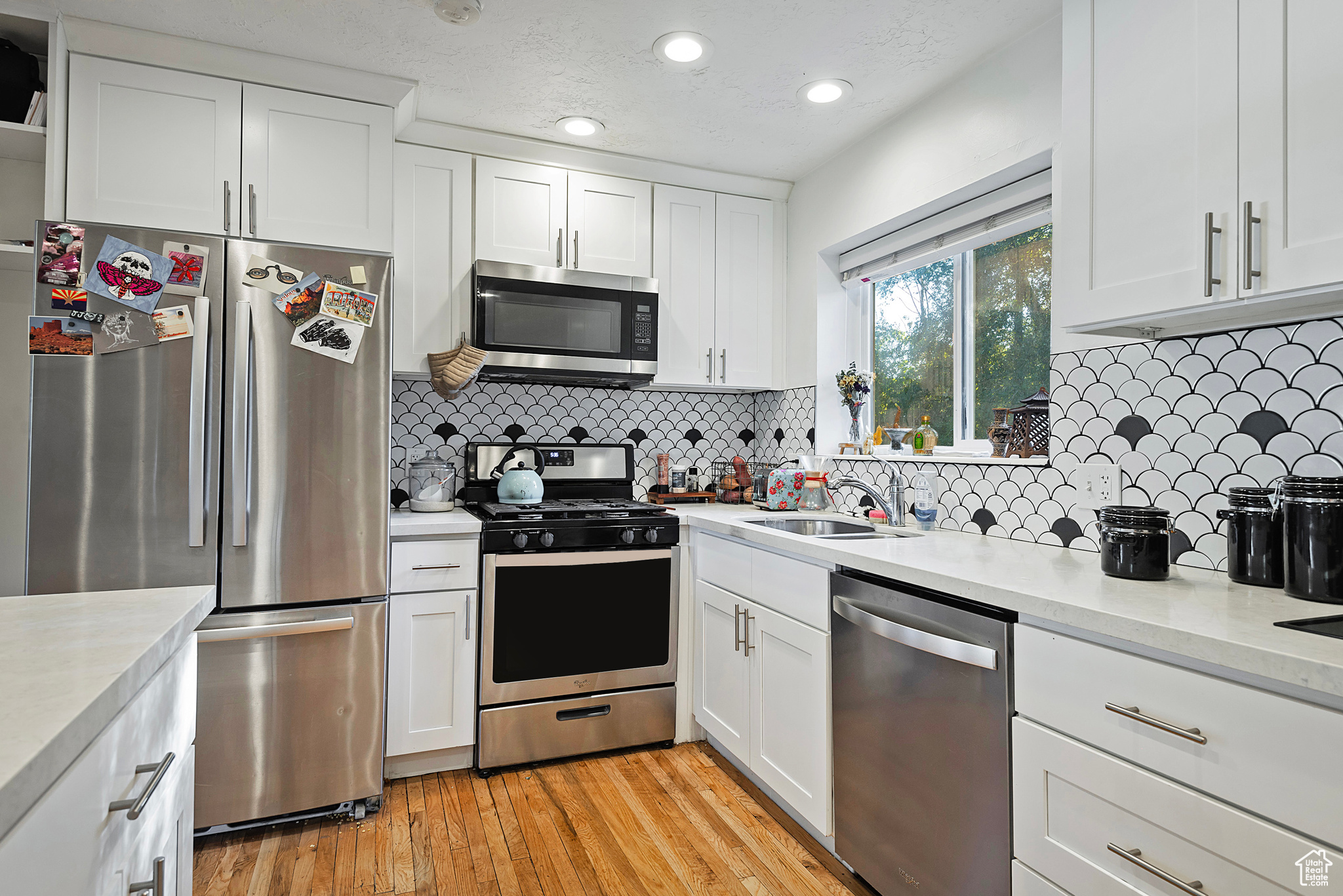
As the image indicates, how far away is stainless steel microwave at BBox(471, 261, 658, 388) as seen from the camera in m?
2.73

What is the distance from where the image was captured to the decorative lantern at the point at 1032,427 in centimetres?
215

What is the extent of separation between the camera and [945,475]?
2.45 m

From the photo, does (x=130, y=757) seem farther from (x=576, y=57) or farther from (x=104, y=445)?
(x=576, y=57)

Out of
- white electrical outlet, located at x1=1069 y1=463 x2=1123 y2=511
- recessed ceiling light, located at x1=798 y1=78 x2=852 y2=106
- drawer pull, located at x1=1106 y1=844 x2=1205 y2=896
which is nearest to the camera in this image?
drawer pull, located at x1=1106 y1=844 x2=1205 y2=896

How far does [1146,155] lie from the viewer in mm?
1476

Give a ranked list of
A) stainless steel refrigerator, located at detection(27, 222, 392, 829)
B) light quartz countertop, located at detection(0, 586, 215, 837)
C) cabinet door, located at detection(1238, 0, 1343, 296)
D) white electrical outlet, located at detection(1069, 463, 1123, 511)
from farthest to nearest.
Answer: stainless steel refrigerator, located at detection(27, 222, 392, 829)
white electrical outlet, located at detection(1069, 463, 1123, 511)
cabinet door, located at detection(1238, 0, 1343, 296)
light quartz countertop, located at detection(0, 586, 215, 837)

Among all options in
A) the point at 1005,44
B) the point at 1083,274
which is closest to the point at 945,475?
the point at 1083,274

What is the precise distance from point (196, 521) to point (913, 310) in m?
2.58

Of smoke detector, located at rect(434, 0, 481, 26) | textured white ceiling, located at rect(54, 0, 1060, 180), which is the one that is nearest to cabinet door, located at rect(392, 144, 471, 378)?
textured white ceiling, located at rect(54, 0, 1060, 180)

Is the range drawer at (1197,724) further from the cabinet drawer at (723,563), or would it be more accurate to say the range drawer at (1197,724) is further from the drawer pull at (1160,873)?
the cabinet drawer at (723,563)

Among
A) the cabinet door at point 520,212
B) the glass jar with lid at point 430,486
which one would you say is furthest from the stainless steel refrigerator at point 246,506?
the cabinet door at point 520,212

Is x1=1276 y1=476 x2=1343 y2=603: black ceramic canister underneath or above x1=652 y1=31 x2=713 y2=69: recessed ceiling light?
underneath

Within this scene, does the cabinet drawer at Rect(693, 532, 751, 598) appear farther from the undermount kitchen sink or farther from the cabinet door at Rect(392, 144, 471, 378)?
the cabinet door at Rect(392, 144, 471, 378)

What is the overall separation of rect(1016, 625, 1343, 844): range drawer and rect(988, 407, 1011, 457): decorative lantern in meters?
1.02
